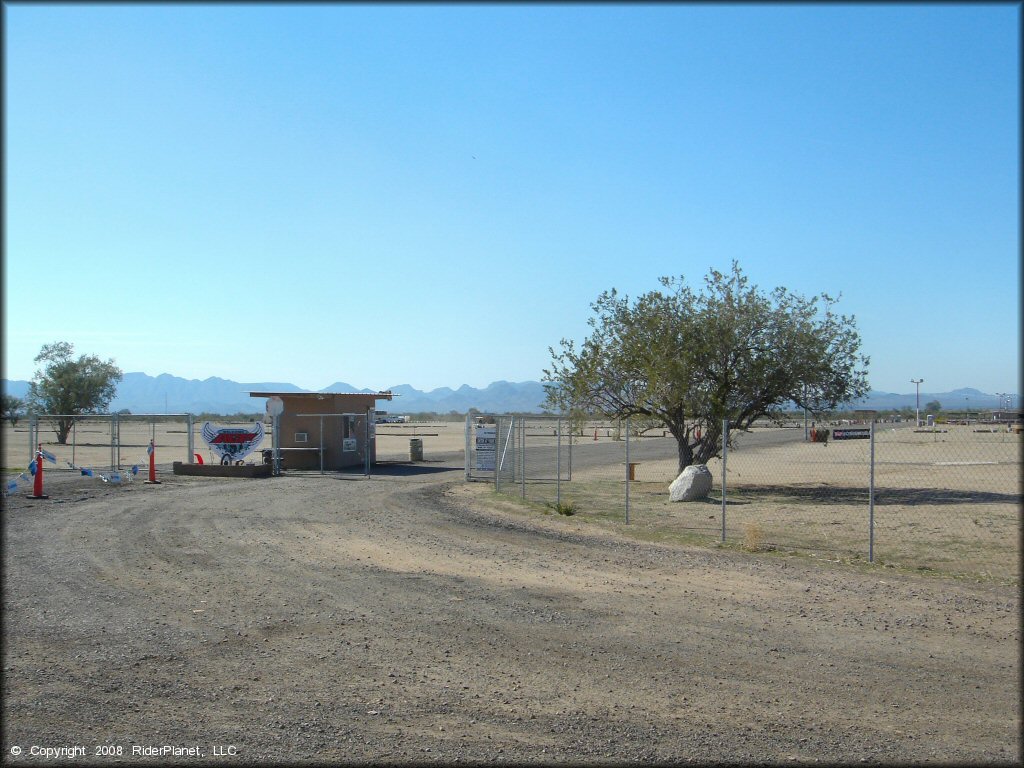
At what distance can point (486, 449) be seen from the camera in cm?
2692

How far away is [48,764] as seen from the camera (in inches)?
205

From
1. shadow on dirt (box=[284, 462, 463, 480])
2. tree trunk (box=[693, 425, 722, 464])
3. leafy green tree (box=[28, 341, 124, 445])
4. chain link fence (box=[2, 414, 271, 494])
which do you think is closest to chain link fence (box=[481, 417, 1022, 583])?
tree trunk (box=[693, 425, 722, 464])

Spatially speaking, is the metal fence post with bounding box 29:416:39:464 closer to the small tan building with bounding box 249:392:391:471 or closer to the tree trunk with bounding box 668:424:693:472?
the small tan building with bounding box 249:392:391:471

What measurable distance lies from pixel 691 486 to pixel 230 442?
54.9 feet

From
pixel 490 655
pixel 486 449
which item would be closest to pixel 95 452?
pixel 486 449

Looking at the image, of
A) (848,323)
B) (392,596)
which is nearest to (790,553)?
(392,596)

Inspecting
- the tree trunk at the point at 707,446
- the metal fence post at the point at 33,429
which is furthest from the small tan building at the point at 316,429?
the tree trunk at the point at 707,446

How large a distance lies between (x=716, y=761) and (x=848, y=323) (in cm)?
2154

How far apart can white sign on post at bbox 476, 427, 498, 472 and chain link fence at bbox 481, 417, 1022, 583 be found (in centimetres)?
36

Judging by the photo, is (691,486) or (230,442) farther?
(230,442)

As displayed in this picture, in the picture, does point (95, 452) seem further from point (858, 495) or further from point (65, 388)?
point (858, 495)

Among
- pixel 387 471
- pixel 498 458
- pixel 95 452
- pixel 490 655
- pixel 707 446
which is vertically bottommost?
pixel 95 452

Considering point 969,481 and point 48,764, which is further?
point 969,481

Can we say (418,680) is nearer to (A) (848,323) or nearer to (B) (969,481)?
(A) (848,323)
